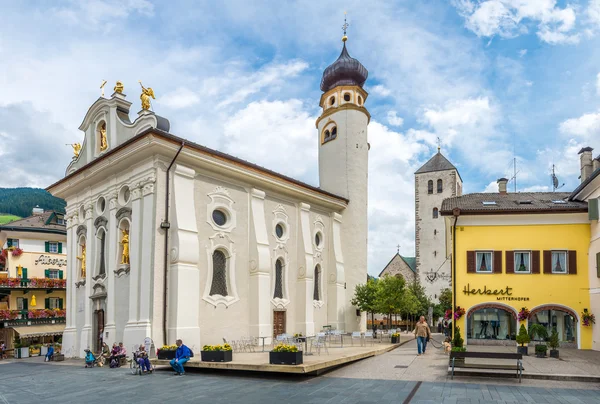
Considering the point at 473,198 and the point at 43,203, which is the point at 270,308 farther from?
the point at 43,203

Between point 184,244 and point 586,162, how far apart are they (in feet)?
72.7

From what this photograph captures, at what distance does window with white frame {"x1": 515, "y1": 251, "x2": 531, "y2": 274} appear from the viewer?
25.8 meters

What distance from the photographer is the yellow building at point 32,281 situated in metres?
37.4

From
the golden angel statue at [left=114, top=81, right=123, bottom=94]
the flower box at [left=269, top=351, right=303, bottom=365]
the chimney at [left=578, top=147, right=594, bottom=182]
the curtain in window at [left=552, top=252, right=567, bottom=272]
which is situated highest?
the golden angel statue at [left=114, top=81, right=123, bottom=94]

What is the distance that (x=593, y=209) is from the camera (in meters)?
24.5

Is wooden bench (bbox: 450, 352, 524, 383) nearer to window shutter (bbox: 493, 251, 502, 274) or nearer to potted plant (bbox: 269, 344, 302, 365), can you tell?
potted plant (bbox: 269, 344, 302, 365)

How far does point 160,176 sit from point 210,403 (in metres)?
13.7

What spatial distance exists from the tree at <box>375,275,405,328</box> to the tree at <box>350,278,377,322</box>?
544mm

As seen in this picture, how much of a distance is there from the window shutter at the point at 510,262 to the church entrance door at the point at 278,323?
12.1 meters

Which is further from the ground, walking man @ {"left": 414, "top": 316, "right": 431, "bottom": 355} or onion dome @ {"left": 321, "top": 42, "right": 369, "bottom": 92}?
onion dome @ {"left": 321, "top": 42, "right": 369, "bottom": 92}

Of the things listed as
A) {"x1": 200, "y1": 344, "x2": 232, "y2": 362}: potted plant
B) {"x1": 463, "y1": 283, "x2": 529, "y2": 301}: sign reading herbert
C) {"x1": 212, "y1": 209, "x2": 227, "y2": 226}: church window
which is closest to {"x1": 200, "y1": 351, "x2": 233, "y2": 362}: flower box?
{"x1": 200, "y1": 344, "x2": 232, "y2": 362}: potted plant

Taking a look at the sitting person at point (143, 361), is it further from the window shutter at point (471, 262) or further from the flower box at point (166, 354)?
the window shutter at point (471, 262)

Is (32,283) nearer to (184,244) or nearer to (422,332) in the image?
(184,244)

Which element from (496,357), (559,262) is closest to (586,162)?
(559,262)
